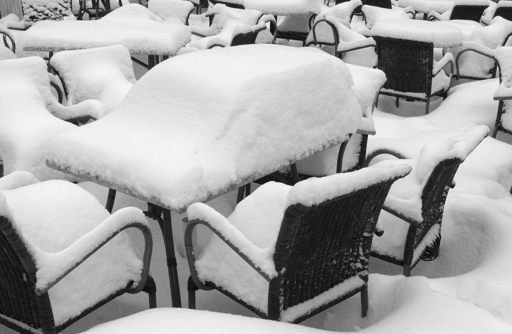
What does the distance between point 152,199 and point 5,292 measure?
26.3 inches

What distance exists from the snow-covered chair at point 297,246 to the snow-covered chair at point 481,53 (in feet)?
14.2

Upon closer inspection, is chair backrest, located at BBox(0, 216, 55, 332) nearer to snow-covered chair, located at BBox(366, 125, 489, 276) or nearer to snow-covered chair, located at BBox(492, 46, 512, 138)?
snow-covered chair, located at BBox(366, 125, 489, 276)

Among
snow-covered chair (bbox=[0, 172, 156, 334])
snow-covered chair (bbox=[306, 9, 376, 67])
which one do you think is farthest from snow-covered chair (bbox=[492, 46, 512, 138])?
snow-covered chair (bbox=[0, 172, 156, 334])

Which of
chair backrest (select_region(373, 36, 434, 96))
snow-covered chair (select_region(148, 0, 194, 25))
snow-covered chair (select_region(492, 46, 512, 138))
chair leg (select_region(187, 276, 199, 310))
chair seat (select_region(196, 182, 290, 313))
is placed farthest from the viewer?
snow-covered chair (select_region(148, 0, 194, 25))

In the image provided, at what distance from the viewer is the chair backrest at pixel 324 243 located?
1.96m

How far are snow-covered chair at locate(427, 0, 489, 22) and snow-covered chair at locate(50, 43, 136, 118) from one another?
6294mm

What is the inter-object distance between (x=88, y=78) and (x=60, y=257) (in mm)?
2440

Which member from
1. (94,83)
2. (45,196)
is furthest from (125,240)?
(94,83)

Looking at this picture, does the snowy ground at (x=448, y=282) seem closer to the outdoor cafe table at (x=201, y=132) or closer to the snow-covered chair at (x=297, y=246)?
the snow-covered chair at (x=297, y=246)

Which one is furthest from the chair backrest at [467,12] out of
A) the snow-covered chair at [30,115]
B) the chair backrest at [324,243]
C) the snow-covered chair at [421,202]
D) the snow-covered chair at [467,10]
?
the chair backrest at [324,243]

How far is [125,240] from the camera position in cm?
231

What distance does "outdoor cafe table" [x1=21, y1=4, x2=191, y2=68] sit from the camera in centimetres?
528

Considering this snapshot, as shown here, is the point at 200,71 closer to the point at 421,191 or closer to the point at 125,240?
the point at 125,240

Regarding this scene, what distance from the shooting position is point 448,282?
2662mm
